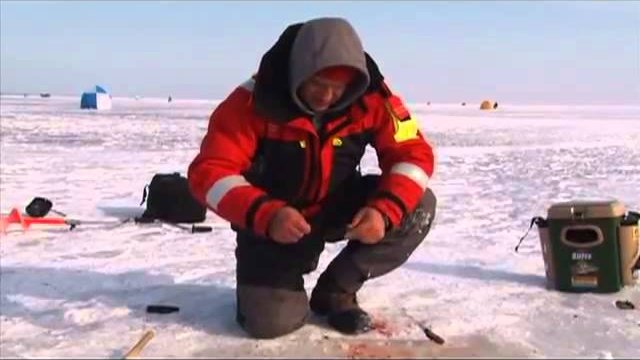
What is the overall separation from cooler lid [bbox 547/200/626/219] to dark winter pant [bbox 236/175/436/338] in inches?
32.4

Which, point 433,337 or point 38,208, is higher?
point 38,208

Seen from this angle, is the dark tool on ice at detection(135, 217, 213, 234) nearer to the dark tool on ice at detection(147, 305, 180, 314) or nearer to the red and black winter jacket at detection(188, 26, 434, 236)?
the dark tool on ice at detection(147, 305, 180, 314)

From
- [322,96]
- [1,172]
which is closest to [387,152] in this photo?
[322,96]

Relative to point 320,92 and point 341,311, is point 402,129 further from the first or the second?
point 341,311

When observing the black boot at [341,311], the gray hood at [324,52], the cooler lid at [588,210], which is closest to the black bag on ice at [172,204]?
the black boot at [341,311]

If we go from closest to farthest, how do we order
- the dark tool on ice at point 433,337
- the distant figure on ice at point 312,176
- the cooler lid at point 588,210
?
the distant figure on ice at point 312,176
the dark tool on ice at point 433,337
the cooler lid at point 588,210

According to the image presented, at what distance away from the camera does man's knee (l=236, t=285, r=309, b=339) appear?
297 cm

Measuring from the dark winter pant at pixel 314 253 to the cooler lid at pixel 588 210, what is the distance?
82 cm

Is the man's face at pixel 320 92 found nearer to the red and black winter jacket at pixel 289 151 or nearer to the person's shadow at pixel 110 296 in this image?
the red and black winter jacket at pixel 289 151

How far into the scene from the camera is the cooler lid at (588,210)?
12.0 feet

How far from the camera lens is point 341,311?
3.18m

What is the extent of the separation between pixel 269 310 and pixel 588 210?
162cm

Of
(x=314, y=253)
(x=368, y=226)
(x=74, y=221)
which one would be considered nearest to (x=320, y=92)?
(x=368, y=226)

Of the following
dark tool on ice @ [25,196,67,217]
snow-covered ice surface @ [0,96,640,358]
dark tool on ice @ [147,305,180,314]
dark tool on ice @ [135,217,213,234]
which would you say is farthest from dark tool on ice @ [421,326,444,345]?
dark tool on ice @ [25,196,67,217]
